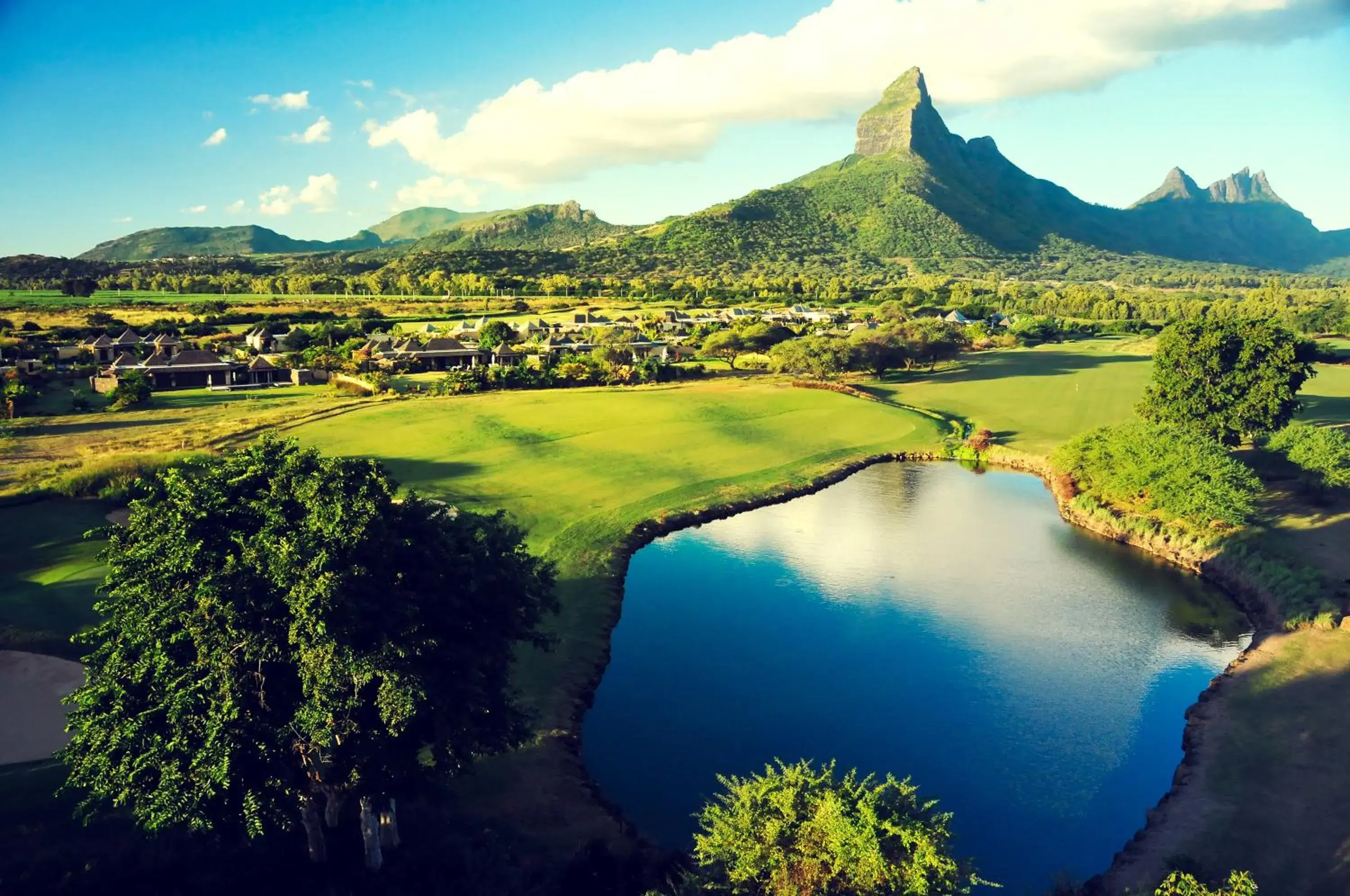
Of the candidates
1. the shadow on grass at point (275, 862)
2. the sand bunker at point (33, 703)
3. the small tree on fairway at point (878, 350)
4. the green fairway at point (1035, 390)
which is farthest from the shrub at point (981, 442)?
the sand bunker at point (33, 703)

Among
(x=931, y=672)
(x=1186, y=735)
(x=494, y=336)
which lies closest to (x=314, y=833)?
(x=931, y=672)

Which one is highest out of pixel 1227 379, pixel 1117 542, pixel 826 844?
pixel 1227 379

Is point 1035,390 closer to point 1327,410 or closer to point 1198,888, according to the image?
point 1327,410

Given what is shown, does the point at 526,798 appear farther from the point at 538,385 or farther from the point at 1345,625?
the point at 538,385

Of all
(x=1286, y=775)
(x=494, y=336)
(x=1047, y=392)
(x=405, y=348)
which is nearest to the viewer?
(x=1286, y=775)

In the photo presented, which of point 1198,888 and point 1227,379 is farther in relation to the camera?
point 1227,379

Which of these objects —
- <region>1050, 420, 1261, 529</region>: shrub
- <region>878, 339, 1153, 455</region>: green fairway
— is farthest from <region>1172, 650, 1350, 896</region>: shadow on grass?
<region>878, 339, 1153, 455</region>: green fairway
